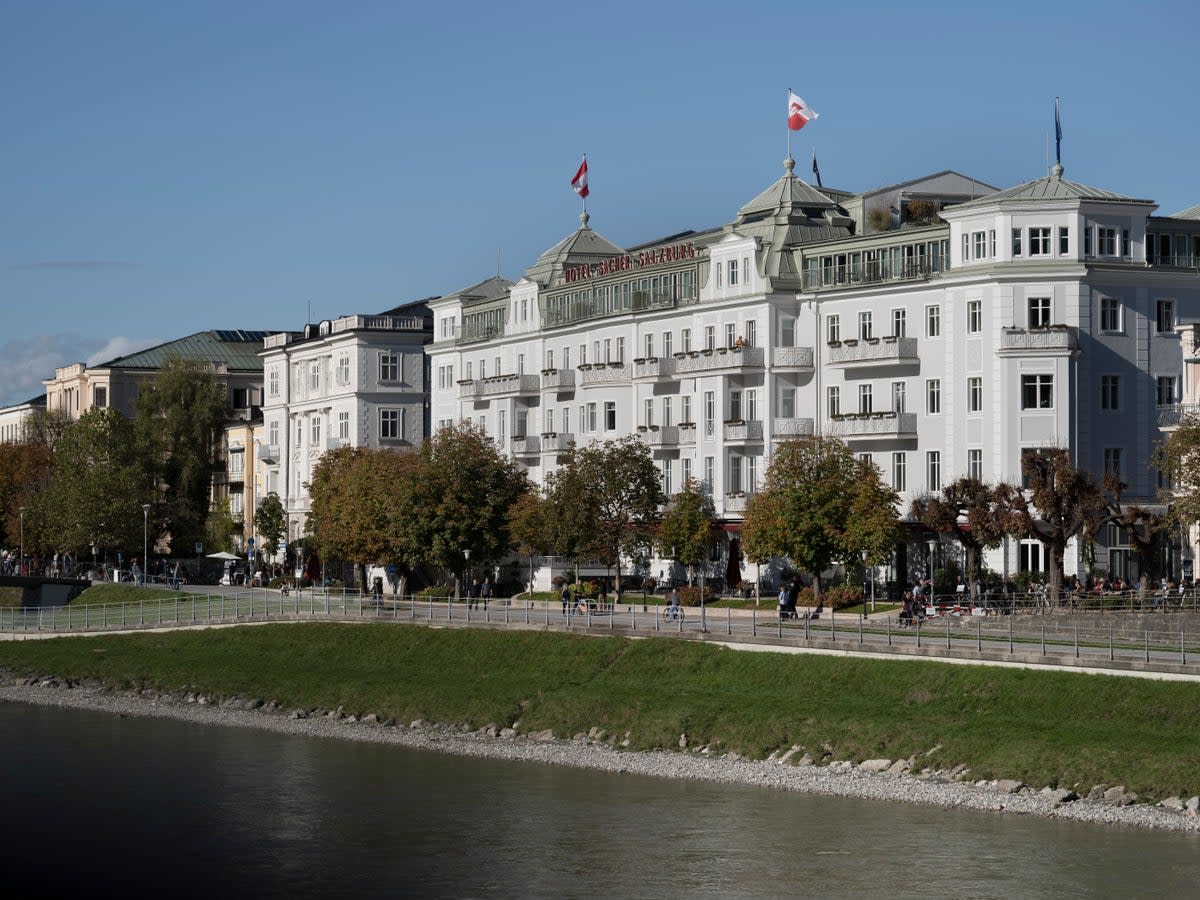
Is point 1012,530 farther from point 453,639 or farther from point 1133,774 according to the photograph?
point 1133,774

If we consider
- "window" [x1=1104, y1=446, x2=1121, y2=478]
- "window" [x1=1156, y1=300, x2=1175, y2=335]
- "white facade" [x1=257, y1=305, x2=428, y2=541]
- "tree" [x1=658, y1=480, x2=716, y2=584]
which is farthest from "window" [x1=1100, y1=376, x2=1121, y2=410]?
"white facade" [x1=257, y1=305, x2=428, y2=541]

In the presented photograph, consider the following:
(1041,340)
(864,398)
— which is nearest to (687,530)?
(864,398)

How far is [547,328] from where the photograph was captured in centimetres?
12925

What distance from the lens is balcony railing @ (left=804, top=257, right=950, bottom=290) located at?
101188 millimetres

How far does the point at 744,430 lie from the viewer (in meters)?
108

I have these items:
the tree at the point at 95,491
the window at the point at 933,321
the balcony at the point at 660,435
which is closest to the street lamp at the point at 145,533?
the tree at the point at 95,491

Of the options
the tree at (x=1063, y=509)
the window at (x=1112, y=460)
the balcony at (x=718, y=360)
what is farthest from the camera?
the balcony at (x=718, y=360)

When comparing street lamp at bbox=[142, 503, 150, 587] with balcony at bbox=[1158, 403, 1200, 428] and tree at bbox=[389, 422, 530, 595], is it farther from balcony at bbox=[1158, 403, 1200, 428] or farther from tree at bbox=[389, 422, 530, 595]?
balcony at bbox=[1158, 403, 1200, 428]

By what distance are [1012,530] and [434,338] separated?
219ft

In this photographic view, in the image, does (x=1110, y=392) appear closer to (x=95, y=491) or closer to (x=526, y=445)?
(x=526, y=445)

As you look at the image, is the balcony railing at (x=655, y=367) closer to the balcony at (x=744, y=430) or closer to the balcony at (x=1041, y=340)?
the balcony at (x=744, y=430)

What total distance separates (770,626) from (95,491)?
74637 mm

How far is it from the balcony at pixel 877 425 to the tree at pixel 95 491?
61979 mm

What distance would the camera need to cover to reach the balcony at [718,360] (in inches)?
4274
